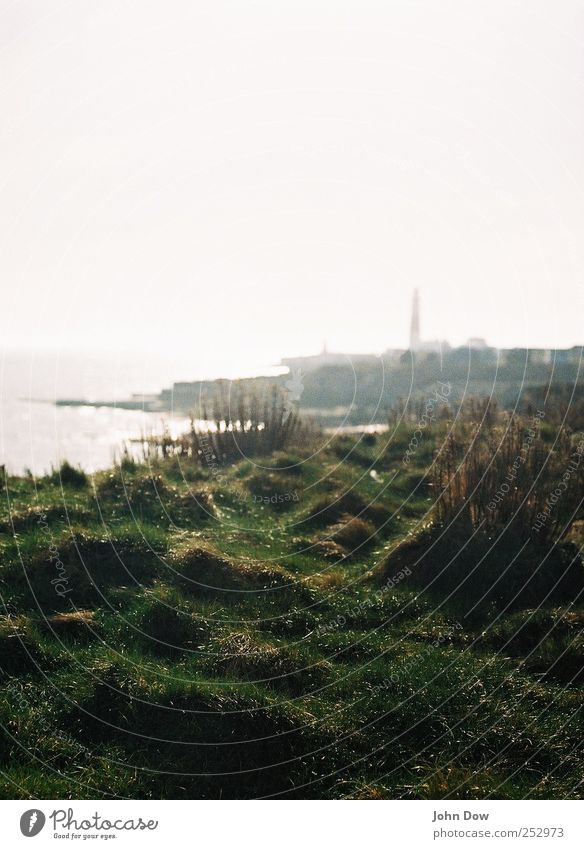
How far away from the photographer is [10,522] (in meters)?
8.77

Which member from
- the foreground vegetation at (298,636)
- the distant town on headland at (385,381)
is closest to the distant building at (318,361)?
the distant town on headland at (385,381)

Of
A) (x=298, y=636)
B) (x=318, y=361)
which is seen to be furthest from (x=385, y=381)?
(x=298, y=636)

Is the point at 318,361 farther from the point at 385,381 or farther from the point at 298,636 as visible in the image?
the point at 298,636

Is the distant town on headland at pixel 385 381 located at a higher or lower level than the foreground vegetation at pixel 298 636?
higher

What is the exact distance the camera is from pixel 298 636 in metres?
6.81

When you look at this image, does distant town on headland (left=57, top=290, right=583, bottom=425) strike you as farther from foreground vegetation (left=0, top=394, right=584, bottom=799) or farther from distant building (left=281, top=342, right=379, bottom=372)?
foreground vegetation (left=0, top=394, right=584, bottom=799)

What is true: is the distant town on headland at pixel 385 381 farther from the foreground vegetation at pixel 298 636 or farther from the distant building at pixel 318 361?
the foreground vegetation at pixel 298 636

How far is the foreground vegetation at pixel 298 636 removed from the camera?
17.0 ft

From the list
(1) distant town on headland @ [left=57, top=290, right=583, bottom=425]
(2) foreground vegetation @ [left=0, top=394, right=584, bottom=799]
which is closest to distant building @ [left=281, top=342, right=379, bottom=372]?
(1) distant town on headland @ [left=57, top=290, right=583, bottom=425]

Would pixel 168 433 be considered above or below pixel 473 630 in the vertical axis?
above

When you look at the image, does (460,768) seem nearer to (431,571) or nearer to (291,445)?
(431,571)

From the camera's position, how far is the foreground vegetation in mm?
5191
